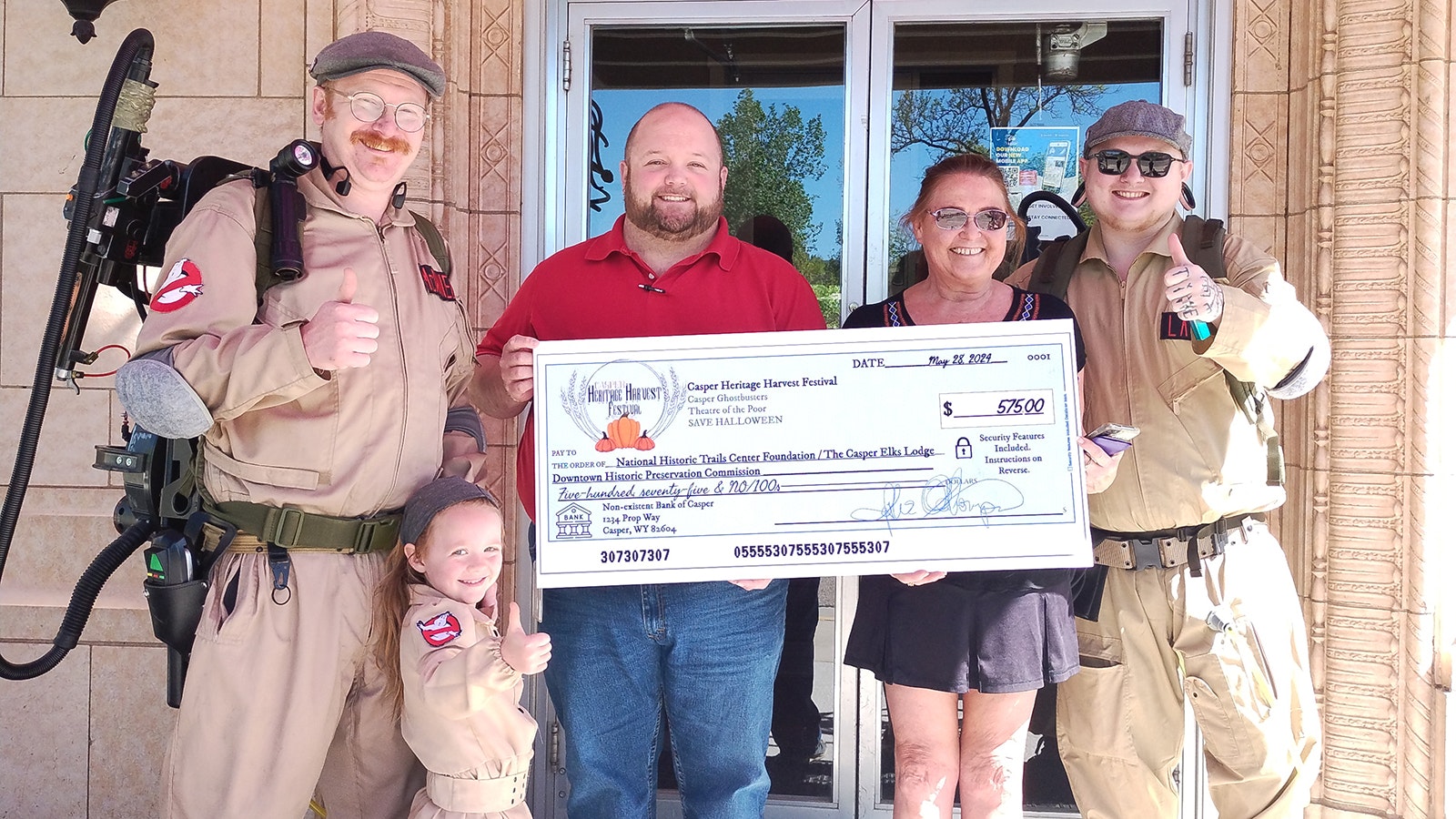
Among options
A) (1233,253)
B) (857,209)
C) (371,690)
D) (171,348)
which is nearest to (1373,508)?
(1233,253)

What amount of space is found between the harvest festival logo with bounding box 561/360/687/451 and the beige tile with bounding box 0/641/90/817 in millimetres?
2242

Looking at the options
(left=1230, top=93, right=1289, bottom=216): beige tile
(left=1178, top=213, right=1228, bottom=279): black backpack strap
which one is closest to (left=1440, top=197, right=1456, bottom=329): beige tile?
(left=1230, top=93, right=1289, bottom=216): beige tile

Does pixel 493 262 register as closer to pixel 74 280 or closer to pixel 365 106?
pixel 365 106

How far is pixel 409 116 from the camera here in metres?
2.45

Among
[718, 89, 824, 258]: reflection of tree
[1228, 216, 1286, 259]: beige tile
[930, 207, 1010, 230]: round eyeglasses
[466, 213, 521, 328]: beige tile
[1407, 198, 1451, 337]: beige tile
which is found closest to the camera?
[930, 207, 1010, 230]: round eyeglasses

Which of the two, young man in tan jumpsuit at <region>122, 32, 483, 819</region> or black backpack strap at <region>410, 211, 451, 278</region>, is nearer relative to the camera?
young man in tan jumpsuit at <region>122, 32, 483, 819</region>

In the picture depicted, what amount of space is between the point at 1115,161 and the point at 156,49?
3091 mm

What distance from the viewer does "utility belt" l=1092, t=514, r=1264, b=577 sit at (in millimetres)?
2787

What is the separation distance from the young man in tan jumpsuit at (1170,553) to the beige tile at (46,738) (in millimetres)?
3214

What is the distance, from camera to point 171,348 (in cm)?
223

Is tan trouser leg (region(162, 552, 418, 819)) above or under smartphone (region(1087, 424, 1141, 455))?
under

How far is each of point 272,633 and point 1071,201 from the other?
2882 millimetres

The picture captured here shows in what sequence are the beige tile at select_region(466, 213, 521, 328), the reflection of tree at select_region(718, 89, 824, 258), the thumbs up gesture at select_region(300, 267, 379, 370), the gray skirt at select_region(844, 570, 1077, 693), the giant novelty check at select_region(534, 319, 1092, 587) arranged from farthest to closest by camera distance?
the reflection of tree at select_region(718, 89, 824, 258)
the beige tile at select_region(466, 213, 521, 328)
the gray skirt at select_region(844, 570, 1077, 693)
the giant novelty check at select_region(534, 319, 1092, 587)
the thumbs up gesture at select_region(300, 267, 379, 370)

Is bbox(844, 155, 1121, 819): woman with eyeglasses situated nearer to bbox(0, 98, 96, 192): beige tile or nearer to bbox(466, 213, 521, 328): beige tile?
bbox(466, 213, 521, 328): beige tile
